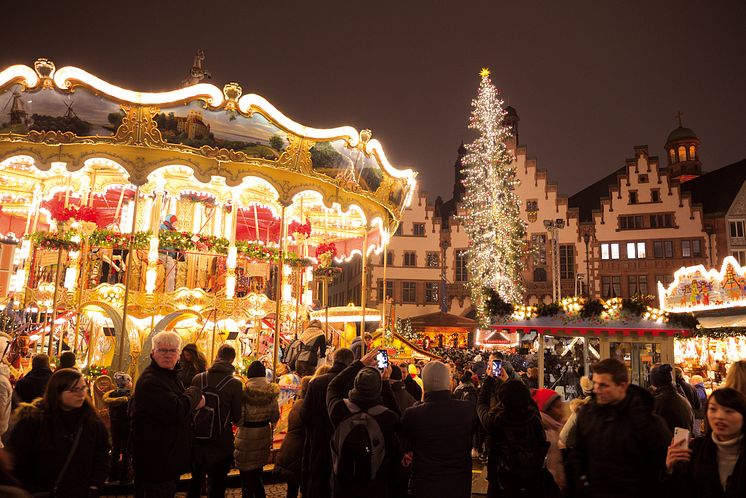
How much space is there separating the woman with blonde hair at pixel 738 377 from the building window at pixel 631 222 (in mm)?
37742

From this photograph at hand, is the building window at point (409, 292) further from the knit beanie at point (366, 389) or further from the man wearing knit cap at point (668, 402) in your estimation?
the knit beanie at point (366, 389)

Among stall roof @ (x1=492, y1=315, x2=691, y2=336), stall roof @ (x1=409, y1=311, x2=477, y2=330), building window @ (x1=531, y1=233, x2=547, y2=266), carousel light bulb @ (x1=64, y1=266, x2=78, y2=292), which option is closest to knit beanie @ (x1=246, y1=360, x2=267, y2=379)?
carousel light bulb @ (x1=64, y1=266, x2=78, y2=292)

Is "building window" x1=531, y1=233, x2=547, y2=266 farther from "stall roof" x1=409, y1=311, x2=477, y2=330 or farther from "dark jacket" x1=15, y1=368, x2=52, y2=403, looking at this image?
"dark jacket" x1=15, y1=368, x2=52, y2=403

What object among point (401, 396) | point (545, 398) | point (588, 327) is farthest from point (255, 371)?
point (588, 327)

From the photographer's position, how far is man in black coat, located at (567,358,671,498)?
361 cm

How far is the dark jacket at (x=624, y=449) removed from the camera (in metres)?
3.60

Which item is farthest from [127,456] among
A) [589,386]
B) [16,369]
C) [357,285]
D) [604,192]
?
[604,192]

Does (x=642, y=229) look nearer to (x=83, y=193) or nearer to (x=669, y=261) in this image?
(x=669, y=261)

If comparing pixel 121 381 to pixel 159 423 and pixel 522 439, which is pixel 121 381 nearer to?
pixel 159 423

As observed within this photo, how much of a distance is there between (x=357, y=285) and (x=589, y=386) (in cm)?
4114

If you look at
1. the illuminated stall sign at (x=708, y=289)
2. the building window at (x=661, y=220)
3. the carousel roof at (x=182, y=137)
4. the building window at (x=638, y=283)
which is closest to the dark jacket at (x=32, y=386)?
the carousel roof at (x=182, y=137)

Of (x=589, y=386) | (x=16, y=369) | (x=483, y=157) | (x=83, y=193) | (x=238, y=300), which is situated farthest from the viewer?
(x=483, y=157)

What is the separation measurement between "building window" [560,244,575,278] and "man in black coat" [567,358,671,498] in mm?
36678

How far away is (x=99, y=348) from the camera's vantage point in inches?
497
